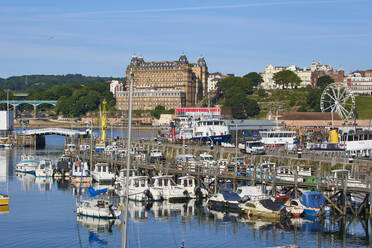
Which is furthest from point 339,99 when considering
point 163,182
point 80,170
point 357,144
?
point 163,182

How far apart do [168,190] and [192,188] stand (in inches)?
89.8

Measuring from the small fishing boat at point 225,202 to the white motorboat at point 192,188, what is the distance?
11.4 ft

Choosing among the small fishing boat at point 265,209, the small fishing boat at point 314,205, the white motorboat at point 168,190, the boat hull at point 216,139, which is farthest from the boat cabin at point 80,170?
the boat hull at point 216,139

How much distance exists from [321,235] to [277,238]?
3.17 meters

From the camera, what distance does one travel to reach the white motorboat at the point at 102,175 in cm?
6606

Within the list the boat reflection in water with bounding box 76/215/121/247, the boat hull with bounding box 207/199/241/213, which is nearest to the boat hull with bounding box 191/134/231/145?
the boat hull with bounding box 207/199/241/213

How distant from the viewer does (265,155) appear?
69.6 meters

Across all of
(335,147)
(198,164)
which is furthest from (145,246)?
(335,147)

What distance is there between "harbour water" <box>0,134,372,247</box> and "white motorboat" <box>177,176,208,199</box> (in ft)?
6.20

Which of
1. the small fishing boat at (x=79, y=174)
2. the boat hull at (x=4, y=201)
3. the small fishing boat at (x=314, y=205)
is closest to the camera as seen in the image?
the small fishing boat at (x=314, y=205)

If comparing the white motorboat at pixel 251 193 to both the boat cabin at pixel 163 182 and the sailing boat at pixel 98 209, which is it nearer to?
the boat cabin at pixel 163 182

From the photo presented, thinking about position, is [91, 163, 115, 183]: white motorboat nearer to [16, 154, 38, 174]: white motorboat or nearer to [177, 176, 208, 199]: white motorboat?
[177, 176, 208, 199]: white motorboat

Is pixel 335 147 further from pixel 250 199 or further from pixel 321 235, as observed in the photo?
pixel 321 235

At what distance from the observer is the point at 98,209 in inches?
1880
